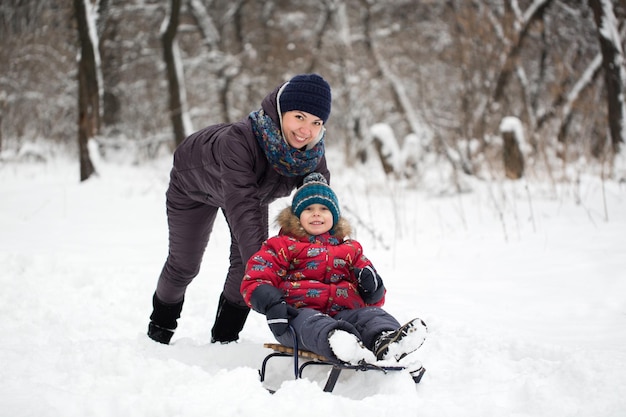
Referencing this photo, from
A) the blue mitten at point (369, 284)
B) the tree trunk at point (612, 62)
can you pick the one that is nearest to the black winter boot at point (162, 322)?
the blue mitten at point (369, 284)

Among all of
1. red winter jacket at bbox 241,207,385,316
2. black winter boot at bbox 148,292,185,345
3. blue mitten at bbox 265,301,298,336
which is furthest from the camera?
black winter boot at bbox 148,292,185,345

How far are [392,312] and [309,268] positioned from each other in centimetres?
106

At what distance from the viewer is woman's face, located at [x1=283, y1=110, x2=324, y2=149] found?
2.41 metres

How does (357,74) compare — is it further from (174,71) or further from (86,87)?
(86,87)

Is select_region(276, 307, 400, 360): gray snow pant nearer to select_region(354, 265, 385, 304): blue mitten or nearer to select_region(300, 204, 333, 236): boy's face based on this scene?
select_region(354, 265, 385, 304): blue mitten

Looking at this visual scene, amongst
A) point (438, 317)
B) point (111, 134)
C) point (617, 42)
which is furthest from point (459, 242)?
point (111, 134)

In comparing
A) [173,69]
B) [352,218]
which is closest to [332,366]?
[352,218]

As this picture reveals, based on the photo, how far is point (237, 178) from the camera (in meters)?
2.35

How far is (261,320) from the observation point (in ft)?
11.1

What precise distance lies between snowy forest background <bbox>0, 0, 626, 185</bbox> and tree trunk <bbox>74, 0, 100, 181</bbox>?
2 cm

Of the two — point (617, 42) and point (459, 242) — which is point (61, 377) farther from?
point (617, 42)

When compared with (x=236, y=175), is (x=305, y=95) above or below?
above

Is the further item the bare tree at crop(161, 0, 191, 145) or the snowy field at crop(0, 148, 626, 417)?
the bare tree at crop(161, 0, 191, 145)

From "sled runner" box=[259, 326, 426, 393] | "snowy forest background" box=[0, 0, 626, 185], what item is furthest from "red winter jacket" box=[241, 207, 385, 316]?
"snowy forest background" box=[0, 0, 626, 185]
